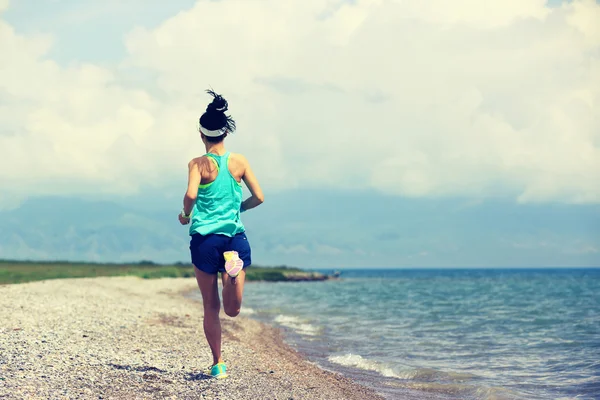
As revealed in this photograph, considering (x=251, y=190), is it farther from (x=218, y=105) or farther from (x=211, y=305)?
(x=211, y=305)

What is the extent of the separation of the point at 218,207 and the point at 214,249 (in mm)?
471

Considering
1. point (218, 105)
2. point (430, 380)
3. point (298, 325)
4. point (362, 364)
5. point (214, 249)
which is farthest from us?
point (298, 325)

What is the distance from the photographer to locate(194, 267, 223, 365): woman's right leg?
23.5 feet

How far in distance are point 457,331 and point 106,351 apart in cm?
1432

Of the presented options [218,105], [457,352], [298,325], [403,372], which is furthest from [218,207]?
[298,325]

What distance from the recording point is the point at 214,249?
22.5 ft

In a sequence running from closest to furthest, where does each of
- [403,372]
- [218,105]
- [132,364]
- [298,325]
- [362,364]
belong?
[218,105], [132,364], [403,372], [362,364], [298,325]

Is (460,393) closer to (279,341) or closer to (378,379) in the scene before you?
(378,379)

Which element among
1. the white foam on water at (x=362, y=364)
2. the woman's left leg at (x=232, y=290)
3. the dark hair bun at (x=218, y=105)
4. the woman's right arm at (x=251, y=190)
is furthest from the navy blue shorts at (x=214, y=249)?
the white foam on water at (x=362, y=364)

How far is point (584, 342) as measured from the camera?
1852 centimetres

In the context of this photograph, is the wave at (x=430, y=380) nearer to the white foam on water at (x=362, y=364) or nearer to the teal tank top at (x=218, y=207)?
the white foam on water at (x=362, y=364)

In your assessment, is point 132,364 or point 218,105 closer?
point 218,105

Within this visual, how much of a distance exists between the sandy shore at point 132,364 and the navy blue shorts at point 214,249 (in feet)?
4.94

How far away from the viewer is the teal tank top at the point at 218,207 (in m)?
6.87
